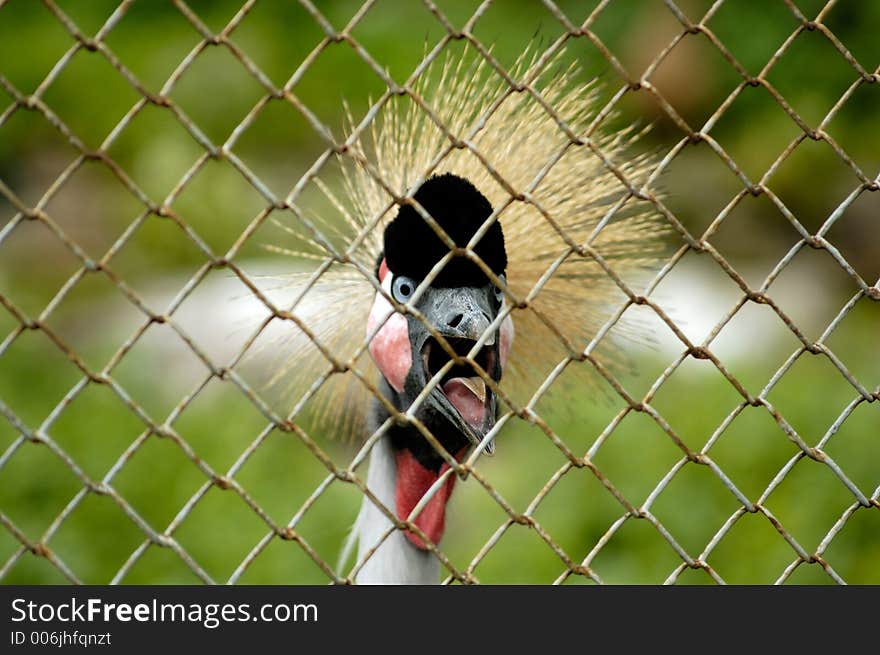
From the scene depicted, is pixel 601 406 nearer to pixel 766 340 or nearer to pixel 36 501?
pixel 766 340

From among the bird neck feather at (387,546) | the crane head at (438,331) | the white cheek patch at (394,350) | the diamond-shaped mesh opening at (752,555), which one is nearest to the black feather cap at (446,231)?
the crane head at (438,331)

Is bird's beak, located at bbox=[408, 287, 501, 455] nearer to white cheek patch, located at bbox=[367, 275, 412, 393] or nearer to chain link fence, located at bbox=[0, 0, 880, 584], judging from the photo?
white cheek patch, located at bbox=[367, 275, 412, 393]

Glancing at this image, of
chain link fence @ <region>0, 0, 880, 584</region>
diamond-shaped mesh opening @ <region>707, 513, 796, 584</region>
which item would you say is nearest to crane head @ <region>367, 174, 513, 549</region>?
chain link fence @ <region>0, 0, 880, 584</region>

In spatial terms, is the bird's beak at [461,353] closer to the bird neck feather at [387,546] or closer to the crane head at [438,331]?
the crane head at [438,331]

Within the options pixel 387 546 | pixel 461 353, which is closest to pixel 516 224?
pixel 461 353

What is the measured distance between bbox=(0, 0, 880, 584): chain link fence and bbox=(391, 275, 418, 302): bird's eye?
0.19 metres

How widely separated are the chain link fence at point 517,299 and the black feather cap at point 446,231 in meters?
0.10

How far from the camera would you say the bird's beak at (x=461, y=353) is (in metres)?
2.00

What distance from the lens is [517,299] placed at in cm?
175

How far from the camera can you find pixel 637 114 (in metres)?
6.32

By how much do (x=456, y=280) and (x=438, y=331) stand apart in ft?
0.58
